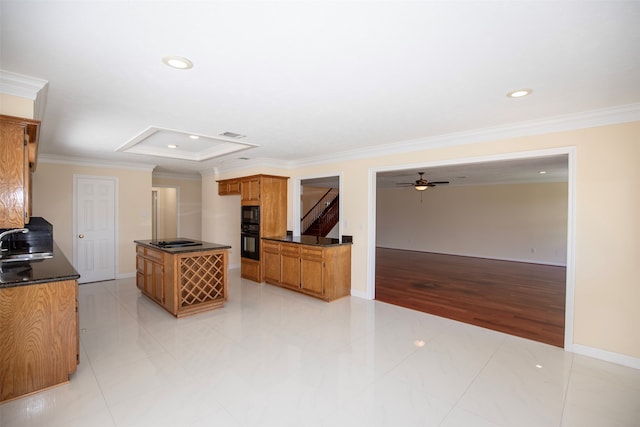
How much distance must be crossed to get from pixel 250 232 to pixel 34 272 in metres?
3.63

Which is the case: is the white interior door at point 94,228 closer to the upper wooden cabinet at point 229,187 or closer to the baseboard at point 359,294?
the upper wooden cabinet at point 229,187

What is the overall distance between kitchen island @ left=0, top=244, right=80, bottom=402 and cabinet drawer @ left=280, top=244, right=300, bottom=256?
306 cm

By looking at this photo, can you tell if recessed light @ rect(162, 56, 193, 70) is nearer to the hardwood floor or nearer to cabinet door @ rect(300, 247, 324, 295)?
cabinet door @ rect(300, 247, 324, 295)

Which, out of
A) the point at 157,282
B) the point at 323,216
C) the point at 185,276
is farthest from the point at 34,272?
the point at 323,216

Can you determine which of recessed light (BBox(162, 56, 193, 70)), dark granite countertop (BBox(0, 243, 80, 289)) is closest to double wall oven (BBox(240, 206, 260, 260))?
dark granite countertop (BBox(0, 243, 80, 289))

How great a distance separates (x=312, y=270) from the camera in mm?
4875

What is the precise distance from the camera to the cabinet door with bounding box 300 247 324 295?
474 cm

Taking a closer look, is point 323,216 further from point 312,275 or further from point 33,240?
point 33,240

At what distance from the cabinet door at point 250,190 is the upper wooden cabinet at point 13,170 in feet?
12.0

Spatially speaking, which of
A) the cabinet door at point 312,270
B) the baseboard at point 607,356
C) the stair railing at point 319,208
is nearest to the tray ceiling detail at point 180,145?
the cabinet door at point 312,270

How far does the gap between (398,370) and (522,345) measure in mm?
1571

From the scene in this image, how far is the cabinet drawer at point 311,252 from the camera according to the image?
4.76 meters

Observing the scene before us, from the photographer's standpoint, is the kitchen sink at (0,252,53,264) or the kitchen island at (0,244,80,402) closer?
the kitchen island at (0,244,80,402)

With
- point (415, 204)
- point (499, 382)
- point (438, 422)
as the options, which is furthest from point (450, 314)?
point (415, 204)
